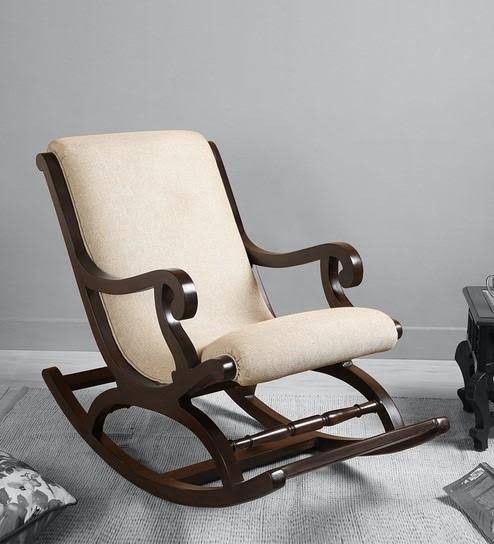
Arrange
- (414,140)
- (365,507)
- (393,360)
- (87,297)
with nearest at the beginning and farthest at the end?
1. (365,507)
2. (87,297)
3. (414,140)
4. (393,360)

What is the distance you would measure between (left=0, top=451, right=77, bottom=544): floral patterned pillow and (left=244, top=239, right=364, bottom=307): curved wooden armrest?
35.3 inches

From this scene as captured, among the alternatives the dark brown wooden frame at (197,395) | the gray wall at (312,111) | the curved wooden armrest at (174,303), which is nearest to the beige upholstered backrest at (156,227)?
the dark brown wooden frame at (197,395)

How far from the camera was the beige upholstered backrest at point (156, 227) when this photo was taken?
7.14ft

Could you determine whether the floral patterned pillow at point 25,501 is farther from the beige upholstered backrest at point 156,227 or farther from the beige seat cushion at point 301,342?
the beige seat cushion at point 301,342

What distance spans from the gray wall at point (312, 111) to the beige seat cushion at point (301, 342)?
3.68ft

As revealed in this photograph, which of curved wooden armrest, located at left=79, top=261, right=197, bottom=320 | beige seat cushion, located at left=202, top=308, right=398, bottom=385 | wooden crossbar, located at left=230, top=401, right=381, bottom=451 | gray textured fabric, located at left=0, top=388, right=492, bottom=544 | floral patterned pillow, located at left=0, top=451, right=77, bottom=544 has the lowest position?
gray textured fabric, located at left=0, top=388, right=492, bottom=544

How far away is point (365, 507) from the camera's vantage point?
1998 mm

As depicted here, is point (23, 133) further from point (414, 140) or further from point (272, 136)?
point (414, 140)

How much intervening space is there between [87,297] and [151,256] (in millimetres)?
232

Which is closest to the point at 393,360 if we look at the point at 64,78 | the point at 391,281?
the point at 391,281

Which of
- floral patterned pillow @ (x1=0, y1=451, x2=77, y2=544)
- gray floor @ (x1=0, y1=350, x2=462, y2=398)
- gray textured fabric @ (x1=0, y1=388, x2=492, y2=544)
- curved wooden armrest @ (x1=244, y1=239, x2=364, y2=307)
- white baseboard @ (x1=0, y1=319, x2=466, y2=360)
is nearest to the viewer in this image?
floral patterned pillow @ (x1=0, y1=451, x2=77, y2=544)

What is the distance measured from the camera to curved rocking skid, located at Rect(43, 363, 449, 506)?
5.97 ft

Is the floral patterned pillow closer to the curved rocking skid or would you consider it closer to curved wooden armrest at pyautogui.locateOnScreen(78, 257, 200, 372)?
the curved rocking skid

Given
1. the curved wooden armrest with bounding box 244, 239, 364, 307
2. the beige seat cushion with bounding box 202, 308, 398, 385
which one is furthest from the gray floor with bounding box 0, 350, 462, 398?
the beige seat cushion with bounding box 202, 308, 398, 385
